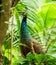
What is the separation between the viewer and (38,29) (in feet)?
6.73

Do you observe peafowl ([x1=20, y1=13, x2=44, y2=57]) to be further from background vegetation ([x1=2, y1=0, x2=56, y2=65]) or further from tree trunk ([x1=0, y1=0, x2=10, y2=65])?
tree trunk ([x1=0, y1=0, x2=10, y2=65])

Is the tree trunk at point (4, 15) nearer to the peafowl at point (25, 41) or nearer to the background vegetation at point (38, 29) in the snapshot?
the background vegetation at point (38, 29)

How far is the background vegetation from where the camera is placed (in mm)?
1525

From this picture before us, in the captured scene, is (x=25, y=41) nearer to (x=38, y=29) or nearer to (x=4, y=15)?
(x=38, y=29)

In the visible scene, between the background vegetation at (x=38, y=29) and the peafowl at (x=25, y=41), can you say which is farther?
the peafowl at (x=25, y=41)

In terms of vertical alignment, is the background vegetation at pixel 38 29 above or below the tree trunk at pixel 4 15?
below

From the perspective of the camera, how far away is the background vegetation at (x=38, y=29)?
1.53m

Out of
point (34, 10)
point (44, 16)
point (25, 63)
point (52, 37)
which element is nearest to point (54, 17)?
point (44, 16)

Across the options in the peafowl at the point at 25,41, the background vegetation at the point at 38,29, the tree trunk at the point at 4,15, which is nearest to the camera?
the tree trunk at the point at 4,15

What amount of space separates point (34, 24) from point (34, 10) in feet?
0.45

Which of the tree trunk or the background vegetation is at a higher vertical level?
the tree trunk

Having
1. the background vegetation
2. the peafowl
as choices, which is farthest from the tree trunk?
the peafowl

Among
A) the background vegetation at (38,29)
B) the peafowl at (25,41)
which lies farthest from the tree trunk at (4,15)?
the peafowl at (25,41)

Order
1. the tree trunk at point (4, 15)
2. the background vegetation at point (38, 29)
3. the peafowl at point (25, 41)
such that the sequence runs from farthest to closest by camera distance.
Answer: the peafowl at point (25, 41) → the background vegetation at point (38, 29) → the tree trunk at point (4, 15)
